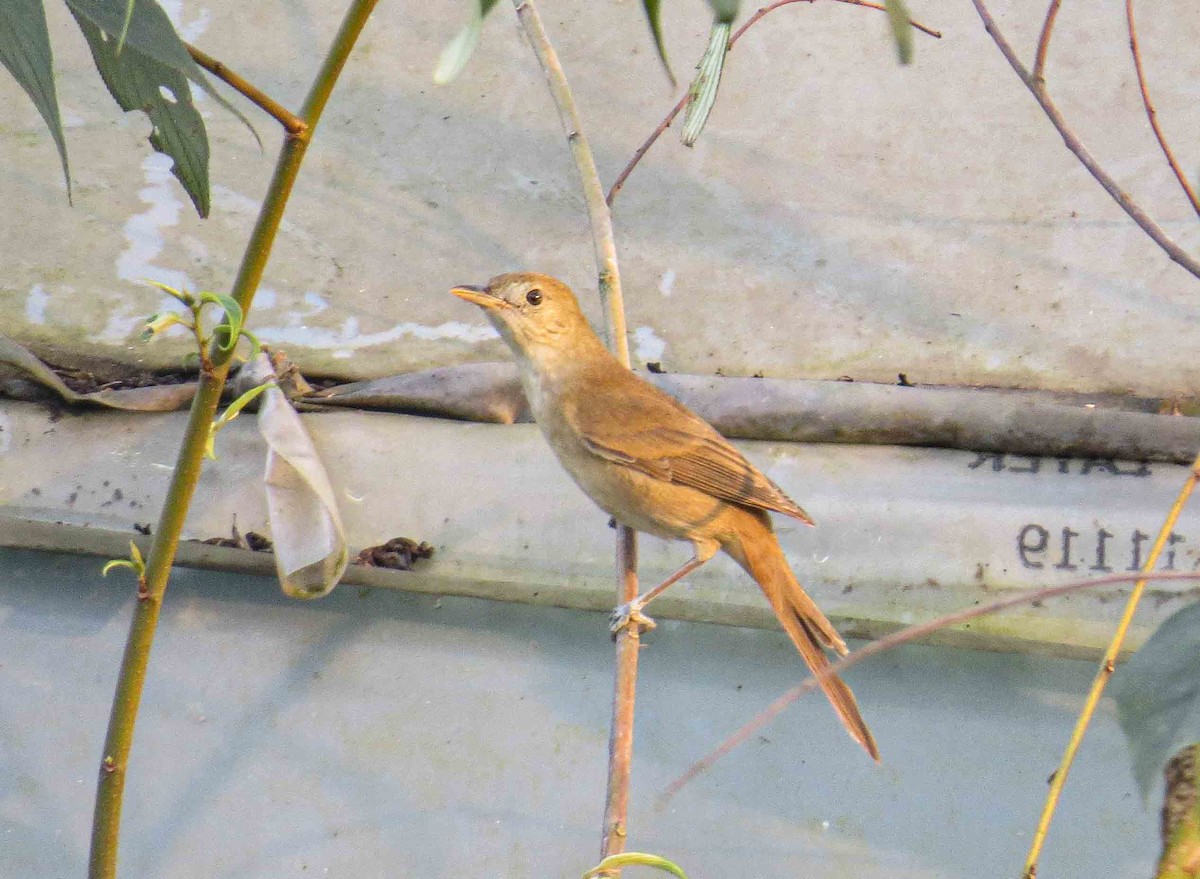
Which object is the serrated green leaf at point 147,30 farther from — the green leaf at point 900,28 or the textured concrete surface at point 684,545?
the textured concrete surface at point 684,545

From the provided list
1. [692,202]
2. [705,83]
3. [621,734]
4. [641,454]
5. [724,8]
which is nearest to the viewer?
[724,8]

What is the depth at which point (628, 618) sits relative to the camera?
8.33 feet

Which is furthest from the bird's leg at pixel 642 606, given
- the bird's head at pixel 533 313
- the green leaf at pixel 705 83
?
the green leaf at pixel 705 83

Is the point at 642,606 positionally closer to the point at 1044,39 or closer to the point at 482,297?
the point at 482,297

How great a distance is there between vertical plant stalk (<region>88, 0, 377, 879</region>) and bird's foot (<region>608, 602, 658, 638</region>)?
127 centimetres

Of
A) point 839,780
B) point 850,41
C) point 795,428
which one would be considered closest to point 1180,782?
point 839,780

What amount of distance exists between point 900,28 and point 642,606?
193 cm

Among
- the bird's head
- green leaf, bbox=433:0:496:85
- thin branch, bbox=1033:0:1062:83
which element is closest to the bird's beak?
the bird's head

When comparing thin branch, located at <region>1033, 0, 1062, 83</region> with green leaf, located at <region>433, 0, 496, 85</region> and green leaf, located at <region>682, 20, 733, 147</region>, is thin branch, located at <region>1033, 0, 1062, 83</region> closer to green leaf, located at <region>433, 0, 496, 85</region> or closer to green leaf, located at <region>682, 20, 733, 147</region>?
green leaf, located at <region>682, 20, 733, 147</region>

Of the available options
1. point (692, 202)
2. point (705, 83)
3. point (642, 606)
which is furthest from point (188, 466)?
point (692, 202)

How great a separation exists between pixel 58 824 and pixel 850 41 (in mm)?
3318

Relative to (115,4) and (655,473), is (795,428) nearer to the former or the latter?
(655,473)

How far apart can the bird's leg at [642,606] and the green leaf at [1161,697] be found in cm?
141

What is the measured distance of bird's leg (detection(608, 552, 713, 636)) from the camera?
2539mm
